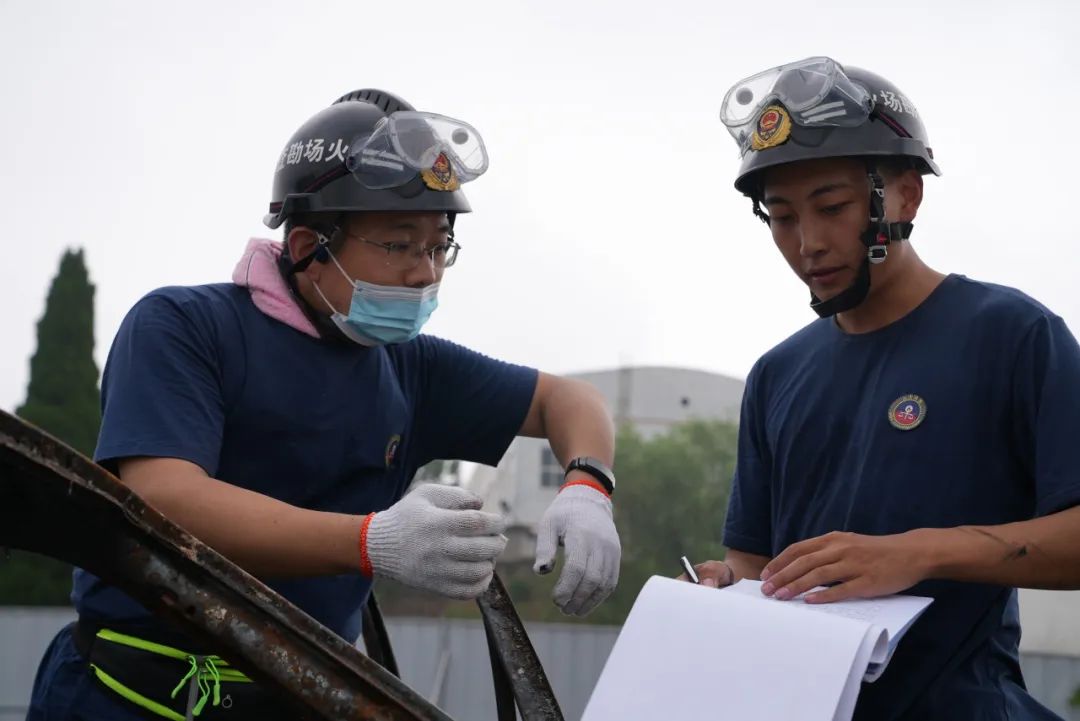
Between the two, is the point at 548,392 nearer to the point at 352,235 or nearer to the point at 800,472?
the point at 352,235

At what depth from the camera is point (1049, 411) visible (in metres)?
2.84

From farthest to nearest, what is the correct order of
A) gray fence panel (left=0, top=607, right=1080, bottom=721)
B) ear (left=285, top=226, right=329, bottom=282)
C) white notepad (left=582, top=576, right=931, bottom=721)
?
gray fence panel (left=0, top=607, right=1080, bottom=721)
ear (left=285, top=226, right=329, bottom=282)
white notepad (left=582, top=576, right=931, bottom=721)

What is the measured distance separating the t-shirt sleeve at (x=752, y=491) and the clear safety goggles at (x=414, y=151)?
114 cm

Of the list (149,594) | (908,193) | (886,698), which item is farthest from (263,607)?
(908,193)

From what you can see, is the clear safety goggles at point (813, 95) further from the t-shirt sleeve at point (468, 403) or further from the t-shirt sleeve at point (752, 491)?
the t-shirt sleeve at point (468, 403)

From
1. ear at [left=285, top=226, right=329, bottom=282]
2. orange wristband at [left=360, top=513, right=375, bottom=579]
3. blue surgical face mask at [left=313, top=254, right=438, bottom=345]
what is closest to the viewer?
orange wristband at [left=360, top=513, right=375, bottom=579]

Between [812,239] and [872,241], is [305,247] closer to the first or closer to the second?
[812,239]

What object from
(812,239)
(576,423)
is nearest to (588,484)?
(576,423)

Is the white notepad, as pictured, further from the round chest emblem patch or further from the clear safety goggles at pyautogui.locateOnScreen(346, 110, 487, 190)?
the clear safety goggles at pyautogui.locateOnScreen(346, 110, 487, 190)

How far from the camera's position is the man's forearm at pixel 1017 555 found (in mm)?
2736

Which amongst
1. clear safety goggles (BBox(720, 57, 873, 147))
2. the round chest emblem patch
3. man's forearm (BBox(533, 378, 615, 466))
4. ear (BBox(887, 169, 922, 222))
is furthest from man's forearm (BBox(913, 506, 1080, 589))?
man's forearm (BBox(533, 378, 615, 466))

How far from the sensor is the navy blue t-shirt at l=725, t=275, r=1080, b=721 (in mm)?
2902

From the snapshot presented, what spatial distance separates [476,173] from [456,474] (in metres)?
51.4

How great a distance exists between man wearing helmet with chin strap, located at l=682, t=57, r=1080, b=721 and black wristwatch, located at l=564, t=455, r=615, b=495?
0.42 m
